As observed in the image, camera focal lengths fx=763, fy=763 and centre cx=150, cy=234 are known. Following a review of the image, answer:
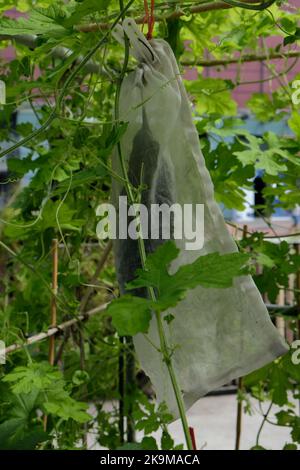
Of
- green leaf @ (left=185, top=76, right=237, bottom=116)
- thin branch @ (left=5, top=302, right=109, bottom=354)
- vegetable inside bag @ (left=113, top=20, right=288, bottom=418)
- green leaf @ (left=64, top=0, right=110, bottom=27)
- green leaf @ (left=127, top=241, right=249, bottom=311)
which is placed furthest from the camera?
green leaf @ (left=185, top=76, right=237, bottom=116)

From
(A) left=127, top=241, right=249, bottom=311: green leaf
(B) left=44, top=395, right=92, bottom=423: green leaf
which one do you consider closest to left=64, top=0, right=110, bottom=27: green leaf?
(A) left=127, top=241, right=249, bottom=311: green leaf

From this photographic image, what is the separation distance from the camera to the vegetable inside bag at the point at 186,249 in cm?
106

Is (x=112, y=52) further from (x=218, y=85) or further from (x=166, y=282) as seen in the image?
(x=166, y=282)

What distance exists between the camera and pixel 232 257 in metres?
0.78

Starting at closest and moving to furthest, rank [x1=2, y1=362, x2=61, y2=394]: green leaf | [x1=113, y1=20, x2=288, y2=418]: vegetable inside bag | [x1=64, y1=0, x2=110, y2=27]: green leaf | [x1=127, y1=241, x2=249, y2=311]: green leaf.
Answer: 1. [x1=127, y1=241, x2=249, y2=311]: green leaf
2. [x1=64, y1=0, x2=110, y2=27]: green leaf
3. [x1=113, y1=20, x2=288, y2=418]: vegetable inside bag
4. [x1=2, y1=362, x2=61, y2=394]: green leaf

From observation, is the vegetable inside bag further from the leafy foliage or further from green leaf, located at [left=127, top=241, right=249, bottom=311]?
green leaf, located at [left=127, top=241, right=249, bottom=311]

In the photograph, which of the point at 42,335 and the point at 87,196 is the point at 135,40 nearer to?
the point at 42,335

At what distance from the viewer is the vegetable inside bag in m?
1.06

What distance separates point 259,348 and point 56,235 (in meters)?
0.73

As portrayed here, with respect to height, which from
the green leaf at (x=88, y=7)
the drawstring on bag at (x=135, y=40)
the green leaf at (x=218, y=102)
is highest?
the green leaf at (x=218, y=102)

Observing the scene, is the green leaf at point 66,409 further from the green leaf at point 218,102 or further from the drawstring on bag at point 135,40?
the green leaf at point 218,102

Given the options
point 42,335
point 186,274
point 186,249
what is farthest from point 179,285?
point 42,335

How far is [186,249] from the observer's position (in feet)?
3.55

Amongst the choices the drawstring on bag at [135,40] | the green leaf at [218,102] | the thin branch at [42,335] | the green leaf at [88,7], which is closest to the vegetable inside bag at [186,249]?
the drawstring on bag at [135,40]
